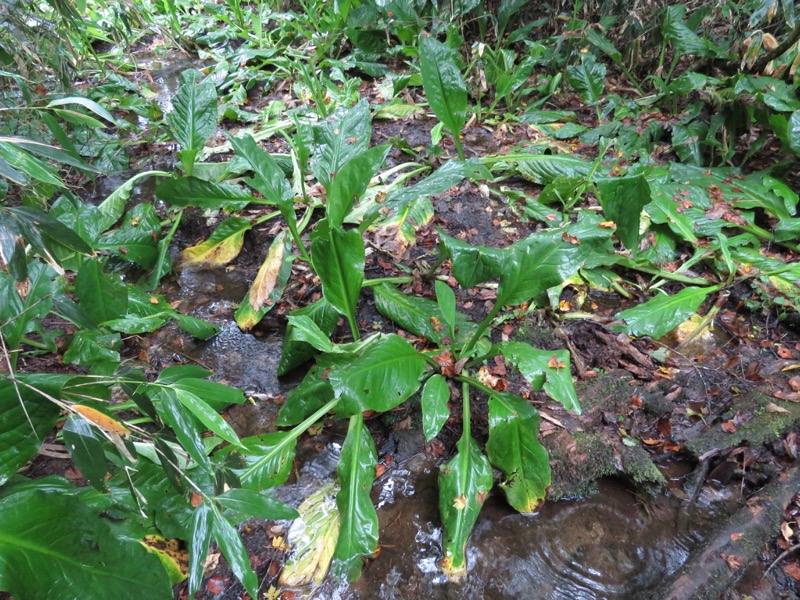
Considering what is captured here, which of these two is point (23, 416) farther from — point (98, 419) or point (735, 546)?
point (735, 546)

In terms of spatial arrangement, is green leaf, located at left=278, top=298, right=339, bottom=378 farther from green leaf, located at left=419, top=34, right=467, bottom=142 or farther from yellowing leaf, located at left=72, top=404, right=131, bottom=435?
green leaf, located at left=419, top=34, right=467, bottom=142

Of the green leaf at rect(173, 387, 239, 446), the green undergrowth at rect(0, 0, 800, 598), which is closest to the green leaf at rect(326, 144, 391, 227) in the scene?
the green undergrowth at rect(0, 0, 800, 598)

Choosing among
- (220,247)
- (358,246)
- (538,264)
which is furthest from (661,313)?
(220,247)

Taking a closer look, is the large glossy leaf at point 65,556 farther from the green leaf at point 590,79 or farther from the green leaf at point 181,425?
the green leaf at point 590,79

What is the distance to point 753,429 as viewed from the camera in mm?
1641

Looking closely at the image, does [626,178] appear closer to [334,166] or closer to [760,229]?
[760,229]

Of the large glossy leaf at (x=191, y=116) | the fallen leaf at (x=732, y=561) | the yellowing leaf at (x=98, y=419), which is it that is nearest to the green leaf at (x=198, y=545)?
the yellowing leaf at (x=98, y=419)

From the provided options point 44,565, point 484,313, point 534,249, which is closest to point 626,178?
point 534,249

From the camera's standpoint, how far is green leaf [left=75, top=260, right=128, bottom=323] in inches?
53.4

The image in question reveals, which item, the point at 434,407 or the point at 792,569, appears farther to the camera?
the point at 434,407

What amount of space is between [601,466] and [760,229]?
5.52 feet

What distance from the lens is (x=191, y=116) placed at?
2.55 meters

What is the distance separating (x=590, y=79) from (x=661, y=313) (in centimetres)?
204

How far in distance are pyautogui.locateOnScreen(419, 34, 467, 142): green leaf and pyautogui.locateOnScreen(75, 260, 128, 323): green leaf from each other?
189 cm
